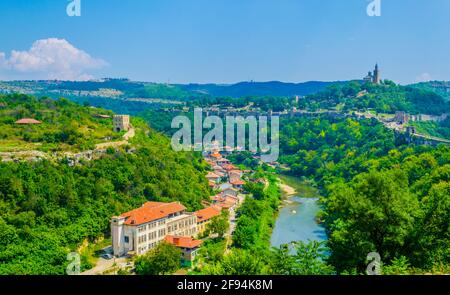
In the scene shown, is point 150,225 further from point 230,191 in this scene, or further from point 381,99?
point 381,99

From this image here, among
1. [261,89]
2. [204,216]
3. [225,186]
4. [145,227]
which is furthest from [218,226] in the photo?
[261,89]

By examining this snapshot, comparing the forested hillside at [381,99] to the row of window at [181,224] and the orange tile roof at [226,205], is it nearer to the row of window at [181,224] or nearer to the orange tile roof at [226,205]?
the orange tile roof at [226,205]

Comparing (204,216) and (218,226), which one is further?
(204,216)

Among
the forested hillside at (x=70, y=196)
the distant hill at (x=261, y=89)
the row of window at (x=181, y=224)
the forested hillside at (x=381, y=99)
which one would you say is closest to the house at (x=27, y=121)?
the forested hillside at (x=70, y=196)

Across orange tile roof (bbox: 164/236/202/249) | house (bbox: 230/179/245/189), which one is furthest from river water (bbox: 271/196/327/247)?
orange tile roof (bbox: 164/236/202/249)

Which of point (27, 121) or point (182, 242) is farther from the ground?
point (27, 121)

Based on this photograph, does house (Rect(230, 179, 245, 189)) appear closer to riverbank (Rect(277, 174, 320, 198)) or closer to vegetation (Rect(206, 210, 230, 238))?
riverbank (Rect(277, 174, 320, 198))
